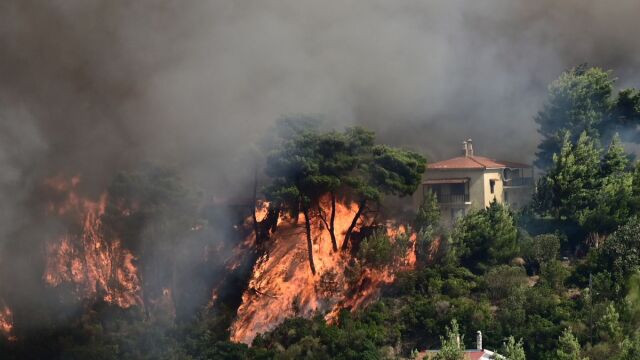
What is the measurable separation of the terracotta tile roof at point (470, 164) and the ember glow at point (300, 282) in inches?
112

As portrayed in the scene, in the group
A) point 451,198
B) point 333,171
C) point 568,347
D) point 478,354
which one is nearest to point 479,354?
point 478,354

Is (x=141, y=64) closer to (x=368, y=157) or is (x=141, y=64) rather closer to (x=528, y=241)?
(x=368, y=157)

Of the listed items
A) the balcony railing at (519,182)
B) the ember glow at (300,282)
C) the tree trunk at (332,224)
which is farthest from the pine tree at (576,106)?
the tree trunk at (332,224)

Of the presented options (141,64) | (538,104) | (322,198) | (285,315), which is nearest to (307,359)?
(285,315)

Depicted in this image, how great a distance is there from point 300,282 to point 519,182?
21.5 ft

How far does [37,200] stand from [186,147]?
11.1ft

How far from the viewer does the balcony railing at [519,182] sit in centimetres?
2784

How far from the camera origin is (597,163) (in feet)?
85.5

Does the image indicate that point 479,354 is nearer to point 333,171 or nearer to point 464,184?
point 333,171

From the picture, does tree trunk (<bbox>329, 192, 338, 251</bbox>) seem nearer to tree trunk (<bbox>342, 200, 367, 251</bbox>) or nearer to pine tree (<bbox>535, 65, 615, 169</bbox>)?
tree trunk (<bbox>342, 200, 367, 251</bbox>)

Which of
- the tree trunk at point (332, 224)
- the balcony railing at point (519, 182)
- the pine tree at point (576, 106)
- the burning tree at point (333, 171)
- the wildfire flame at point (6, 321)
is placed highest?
the pine tree at point (576, 106)

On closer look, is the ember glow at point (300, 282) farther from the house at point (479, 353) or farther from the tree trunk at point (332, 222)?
the house at point (479, 353)

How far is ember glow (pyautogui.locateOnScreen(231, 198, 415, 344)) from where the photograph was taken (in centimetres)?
2406

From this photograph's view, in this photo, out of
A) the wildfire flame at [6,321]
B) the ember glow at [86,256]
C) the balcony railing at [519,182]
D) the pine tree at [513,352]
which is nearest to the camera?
the pine tree at [513,352]
